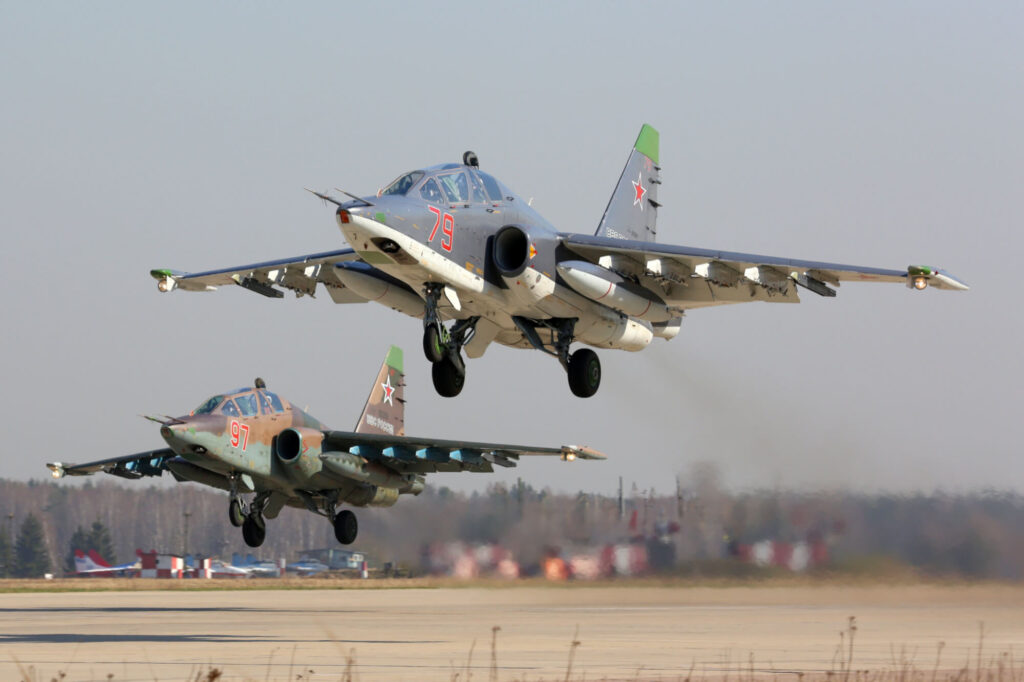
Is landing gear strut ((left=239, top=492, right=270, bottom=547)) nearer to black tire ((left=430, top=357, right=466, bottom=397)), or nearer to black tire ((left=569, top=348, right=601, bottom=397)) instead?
black tire ((left=569, top=348, right=601, bottom=397))

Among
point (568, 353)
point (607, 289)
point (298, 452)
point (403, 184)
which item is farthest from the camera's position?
Result: point (298, 452)

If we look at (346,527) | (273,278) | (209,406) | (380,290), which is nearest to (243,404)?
(209,406)

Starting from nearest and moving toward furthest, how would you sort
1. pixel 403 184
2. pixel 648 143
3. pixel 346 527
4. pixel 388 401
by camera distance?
pixel 403 184
pixel 648 143
pixel 346 527
pixel 388 401

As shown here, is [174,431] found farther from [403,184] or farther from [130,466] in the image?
[403,184]

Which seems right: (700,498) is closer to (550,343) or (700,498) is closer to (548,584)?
(548,584)

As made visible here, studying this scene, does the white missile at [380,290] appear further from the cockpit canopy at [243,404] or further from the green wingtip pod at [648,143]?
the cockpit canopy at [243,404]

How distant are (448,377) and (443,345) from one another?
0.85 metres

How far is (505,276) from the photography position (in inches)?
758

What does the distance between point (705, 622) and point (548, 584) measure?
354 inches

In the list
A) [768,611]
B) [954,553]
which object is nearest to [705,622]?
[768,611]

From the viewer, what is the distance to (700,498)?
28.4 meters

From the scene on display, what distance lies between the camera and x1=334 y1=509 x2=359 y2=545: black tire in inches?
1462

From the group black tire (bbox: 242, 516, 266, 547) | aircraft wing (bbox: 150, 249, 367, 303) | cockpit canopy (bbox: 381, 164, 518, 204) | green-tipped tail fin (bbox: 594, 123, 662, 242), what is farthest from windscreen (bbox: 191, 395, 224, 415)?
cockpit canopy (bbox: 381, 164, 518, 204)

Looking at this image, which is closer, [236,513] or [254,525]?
[236,513]
